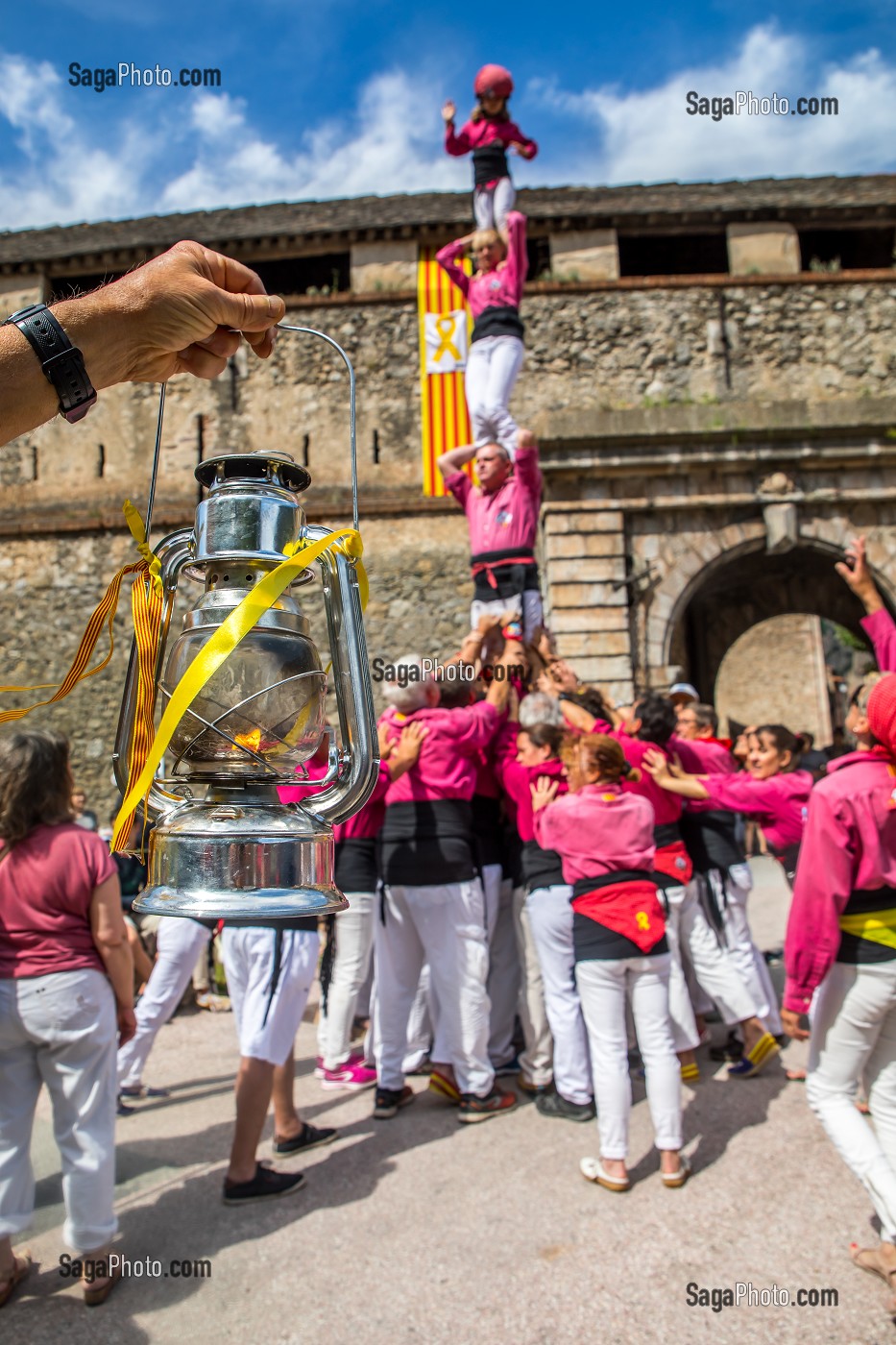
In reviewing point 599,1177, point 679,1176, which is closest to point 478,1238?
point 599,1177

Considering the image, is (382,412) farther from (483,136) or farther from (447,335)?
(483,136)

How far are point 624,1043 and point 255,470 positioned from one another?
11.7 feet

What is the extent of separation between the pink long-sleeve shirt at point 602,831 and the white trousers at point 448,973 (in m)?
0.82

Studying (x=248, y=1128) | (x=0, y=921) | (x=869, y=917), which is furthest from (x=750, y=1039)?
(x=0, y=921)

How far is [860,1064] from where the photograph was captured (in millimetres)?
3432

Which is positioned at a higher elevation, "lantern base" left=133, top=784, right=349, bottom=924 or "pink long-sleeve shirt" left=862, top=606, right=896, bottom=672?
"pink long-sleeve shirt" left=862, top=606, right=896, bottom=672

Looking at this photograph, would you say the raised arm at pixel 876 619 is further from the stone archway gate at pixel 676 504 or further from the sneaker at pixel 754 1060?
the stone archway gate at pixel 676 504

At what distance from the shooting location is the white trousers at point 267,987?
409 centimetres

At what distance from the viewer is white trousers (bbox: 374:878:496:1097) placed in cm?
496

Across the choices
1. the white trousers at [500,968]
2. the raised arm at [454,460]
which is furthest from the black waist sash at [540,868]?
the raised arm at [454,460]

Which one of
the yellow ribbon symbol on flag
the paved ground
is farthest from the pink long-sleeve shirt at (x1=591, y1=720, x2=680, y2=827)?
the yellow ribbon symbol on flag

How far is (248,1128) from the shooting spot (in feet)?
13.3

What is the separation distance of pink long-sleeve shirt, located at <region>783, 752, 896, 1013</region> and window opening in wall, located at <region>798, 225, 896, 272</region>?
15996 millimetres

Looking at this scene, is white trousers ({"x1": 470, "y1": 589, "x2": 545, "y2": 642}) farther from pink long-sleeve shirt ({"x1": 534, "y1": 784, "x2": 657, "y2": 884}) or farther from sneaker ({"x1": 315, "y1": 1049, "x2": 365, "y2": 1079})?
sneaker ({"x1": 315, "y1": 1049, "x2": 365, "y2": 1079})
